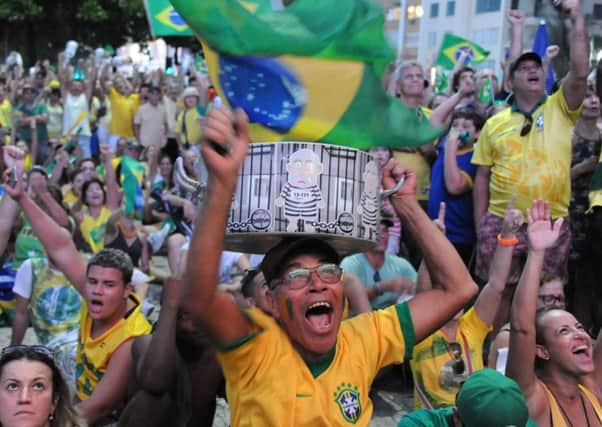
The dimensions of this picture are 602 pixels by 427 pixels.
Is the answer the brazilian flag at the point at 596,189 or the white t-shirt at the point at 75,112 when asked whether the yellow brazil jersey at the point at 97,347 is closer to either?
the brazilian flag at the point at 596,189

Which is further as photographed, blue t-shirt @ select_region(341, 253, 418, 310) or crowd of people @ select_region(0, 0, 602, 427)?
blue t-shirt @ select_region(341, 253, 418, 310)

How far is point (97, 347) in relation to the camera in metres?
4.14

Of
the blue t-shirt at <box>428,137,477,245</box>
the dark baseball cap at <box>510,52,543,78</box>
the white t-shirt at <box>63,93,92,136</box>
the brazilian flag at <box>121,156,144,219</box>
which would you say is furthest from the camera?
the white t-shirt at <box>63,93,92,136</box>

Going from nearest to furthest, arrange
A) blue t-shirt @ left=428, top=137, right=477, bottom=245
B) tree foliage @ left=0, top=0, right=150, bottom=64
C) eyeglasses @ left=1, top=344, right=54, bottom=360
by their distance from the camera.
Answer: eyeglasses @ left=1, top=344, right=54, bottom=360 < blue t-shirt @ left=428, top=137, right=477, bottom=245 < tree foliage @ left=0, top=0, right=150, bottom=64

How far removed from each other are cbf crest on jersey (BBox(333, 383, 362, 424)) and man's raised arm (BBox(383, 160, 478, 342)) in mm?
339

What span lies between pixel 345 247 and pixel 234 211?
17.1 inches

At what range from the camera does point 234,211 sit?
2824mm

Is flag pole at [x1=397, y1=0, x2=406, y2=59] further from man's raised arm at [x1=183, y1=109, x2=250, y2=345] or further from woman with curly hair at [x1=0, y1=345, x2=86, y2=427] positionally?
woman with curly hair at [x1=0, y1=345, x2=86, y2=427]

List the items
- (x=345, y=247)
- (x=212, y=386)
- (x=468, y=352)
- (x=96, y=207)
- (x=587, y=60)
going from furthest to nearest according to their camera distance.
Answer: (x=96, y=207) → (x=587, y=60) → (x=468, y=352) → (x=212, y=386) → (x=345, y=247)

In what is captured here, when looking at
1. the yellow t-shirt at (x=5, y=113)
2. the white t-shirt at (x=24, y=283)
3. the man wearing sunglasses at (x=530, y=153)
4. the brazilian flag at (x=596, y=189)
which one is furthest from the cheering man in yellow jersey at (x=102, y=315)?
the yellow t-shirt at (x=5, y=113)

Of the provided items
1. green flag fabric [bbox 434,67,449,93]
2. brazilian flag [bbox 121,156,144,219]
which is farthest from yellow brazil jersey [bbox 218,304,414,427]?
green flag fabric [bbox 434,67,449,93]

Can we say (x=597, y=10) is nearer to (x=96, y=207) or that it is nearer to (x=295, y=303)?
(x=96, y=207)

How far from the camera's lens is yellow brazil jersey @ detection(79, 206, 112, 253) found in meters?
8.07

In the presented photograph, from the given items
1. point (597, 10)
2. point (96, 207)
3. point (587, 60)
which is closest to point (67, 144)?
point (96, 207)
